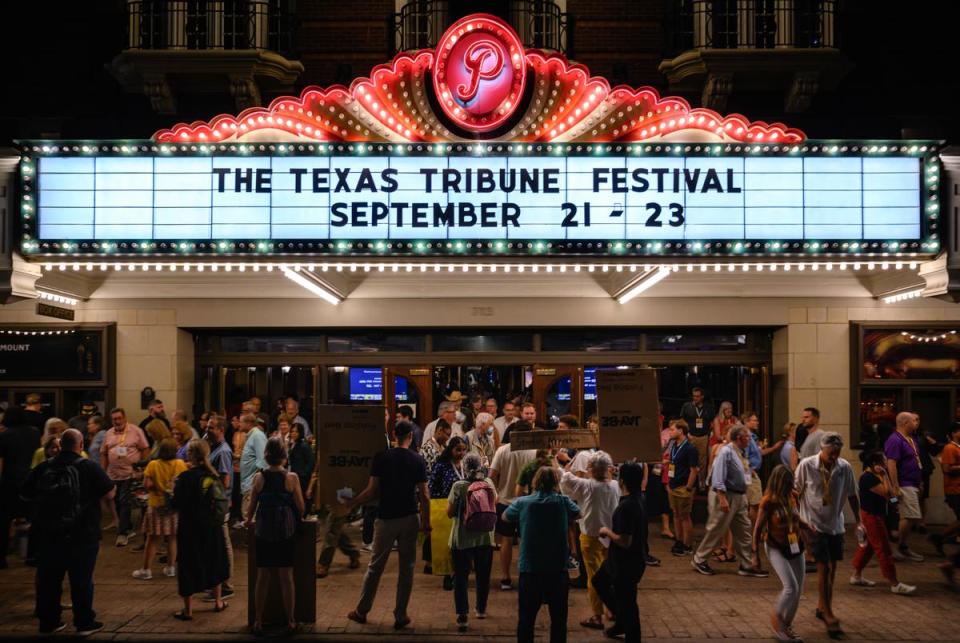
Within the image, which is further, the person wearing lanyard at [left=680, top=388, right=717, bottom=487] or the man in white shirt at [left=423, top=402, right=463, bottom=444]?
the person wearing lanyard at [left=680, top=388, right=717, bottom=487]

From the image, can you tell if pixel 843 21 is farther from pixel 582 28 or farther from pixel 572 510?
pixel 572 510

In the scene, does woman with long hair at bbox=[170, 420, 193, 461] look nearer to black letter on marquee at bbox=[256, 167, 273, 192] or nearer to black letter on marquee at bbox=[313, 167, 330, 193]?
black letter on marquee at bbox=[256, 167, 273, 192]

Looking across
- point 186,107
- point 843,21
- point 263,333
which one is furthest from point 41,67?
point 843,21

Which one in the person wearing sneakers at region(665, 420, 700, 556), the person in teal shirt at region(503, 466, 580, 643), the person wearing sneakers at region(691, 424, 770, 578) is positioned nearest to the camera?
the person in teal shirt at region(503, 466, 580, 643)

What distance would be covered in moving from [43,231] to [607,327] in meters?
8.74

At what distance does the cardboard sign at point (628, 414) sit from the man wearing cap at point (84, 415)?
341 inches

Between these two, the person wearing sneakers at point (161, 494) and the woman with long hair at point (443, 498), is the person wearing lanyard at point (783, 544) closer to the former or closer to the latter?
the woman with long hair at point (443, 498)

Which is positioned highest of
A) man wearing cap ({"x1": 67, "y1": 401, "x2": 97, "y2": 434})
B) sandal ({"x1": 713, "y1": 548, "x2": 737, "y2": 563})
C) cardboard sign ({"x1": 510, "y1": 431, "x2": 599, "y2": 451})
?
cardboard sign ({"x1": 510, "y1": 431, "x2": 599, "y2": 451})

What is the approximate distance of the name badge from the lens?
7.76 metres

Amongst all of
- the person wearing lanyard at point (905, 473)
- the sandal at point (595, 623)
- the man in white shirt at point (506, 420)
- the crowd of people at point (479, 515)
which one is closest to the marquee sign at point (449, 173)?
the crowd of people at point (479, 515)

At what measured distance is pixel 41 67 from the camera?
616 inches

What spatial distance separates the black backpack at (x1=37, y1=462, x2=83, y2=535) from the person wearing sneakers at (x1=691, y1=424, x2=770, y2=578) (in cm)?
699

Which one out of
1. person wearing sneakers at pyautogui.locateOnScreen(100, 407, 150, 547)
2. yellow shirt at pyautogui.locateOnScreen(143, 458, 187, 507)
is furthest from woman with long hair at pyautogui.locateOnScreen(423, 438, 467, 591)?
person wearing sneakers at pyautogui.locateOnScreen(100, 407, 150, 547)

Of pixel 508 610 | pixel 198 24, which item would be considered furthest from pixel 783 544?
pixel 198 24
